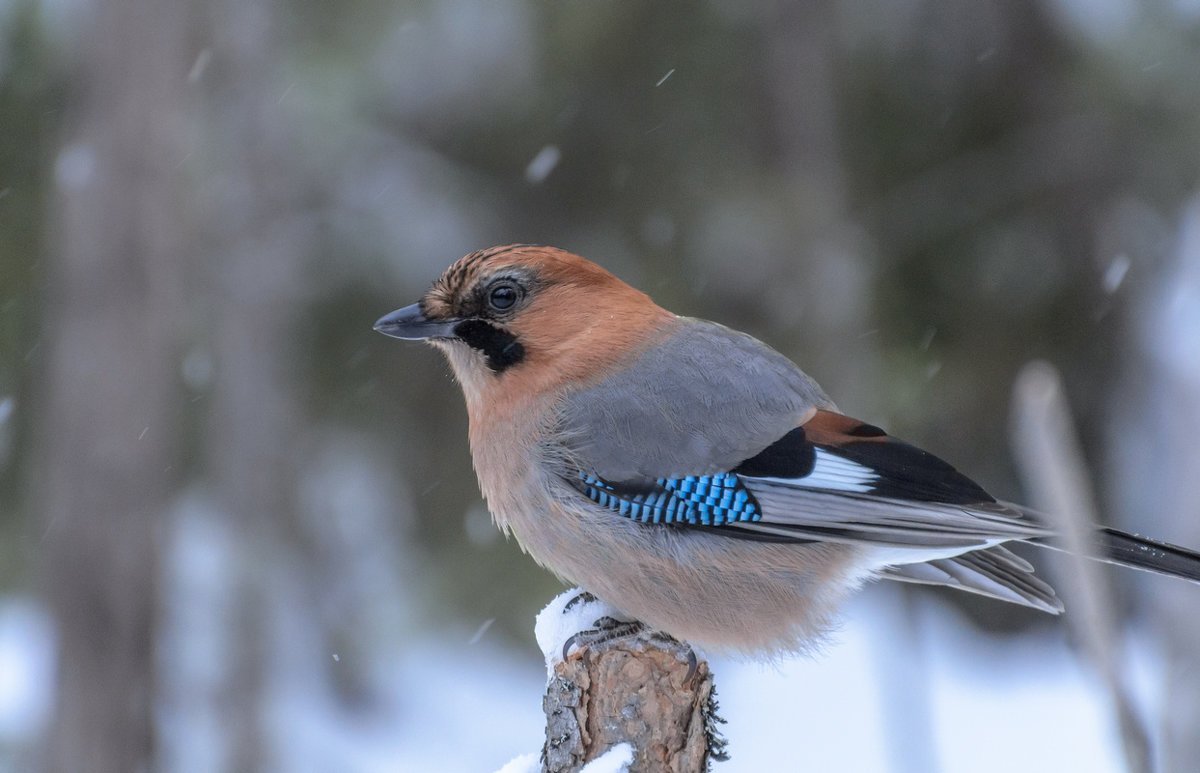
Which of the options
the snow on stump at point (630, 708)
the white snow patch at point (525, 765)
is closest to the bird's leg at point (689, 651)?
the snow on stump at point (630, 708)

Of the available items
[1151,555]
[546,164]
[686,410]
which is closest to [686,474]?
[686,410]

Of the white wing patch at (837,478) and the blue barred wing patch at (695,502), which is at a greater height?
the white wing patch at (837,478)

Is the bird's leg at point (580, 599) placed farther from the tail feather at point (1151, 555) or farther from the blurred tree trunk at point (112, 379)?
the blurred tree trunk at point (112, 379)

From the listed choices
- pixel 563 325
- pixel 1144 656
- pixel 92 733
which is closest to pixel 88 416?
pixel 92 733

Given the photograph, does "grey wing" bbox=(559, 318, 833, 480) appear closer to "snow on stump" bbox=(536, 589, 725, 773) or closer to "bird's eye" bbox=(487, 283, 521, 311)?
"bird's eye" bbox=(487, 283, 521, 311)

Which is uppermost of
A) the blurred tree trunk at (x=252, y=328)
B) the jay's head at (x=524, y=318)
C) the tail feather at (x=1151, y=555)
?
the blurred tree trunk at (x=252, y=328)

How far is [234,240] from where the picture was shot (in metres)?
6.47

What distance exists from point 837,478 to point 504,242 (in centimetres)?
391

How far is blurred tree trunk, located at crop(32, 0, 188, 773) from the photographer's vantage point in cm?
499

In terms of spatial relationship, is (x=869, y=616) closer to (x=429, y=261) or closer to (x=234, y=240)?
(x=429, y=261)

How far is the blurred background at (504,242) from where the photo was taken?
549 cm

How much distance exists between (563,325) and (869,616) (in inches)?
167

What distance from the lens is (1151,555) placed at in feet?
7.36

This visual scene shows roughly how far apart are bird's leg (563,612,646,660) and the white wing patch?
1.77 ft
